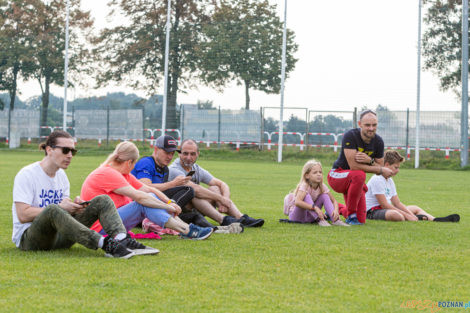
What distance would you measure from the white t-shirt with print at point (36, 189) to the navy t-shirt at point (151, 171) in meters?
1.87

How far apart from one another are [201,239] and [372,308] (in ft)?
9.91

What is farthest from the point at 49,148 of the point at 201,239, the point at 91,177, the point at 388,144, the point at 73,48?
the point at 73,48

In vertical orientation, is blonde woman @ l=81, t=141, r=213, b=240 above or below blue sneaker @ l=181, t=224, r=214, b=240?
above

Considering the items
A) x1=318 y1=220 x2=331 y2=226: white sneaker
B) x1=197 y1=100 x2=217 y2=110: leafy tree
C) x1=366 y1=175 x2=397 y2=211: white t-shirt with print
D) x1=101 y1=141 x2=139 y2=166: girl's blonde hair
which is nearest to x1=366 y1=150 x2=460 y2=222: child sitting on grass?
x1=366 y1=175 x2=397 y2=211: white t-shirt with print

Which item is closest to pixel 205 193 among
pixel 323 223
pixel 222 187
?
pixel 222 187

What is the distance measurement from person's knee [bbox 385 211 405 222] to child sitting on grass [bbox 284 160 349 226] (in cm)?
107

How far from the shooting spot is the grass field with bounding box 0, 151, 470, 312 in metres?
4.22

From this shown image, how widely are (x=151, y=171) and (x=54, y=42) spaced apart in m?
34.5

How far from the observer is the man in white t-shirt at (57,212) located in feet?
18.4

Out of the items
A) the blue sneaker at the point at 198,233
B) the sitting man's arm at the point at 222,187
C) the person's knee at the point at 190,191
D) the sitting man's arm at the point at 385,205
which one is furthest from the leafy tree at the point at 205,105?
the blue sneaker at the point at 198,233

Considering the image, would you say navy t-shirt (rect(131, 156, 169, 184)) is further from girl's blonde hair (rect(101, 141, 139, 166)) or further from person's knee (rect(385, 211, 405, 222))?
person's knee (rect(385, 211, 405, 222))

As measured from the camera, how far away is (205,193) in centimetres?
799

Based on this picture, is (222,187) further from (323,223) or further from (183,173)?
(323,223)

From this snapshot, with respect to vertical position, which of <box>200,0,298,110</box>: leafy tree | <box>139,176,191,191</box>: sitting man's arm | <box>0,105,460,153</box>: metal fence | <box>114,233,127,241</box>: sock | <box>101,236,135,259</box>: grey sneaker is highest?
<box>200,0,298,110</box>: leafy tree
